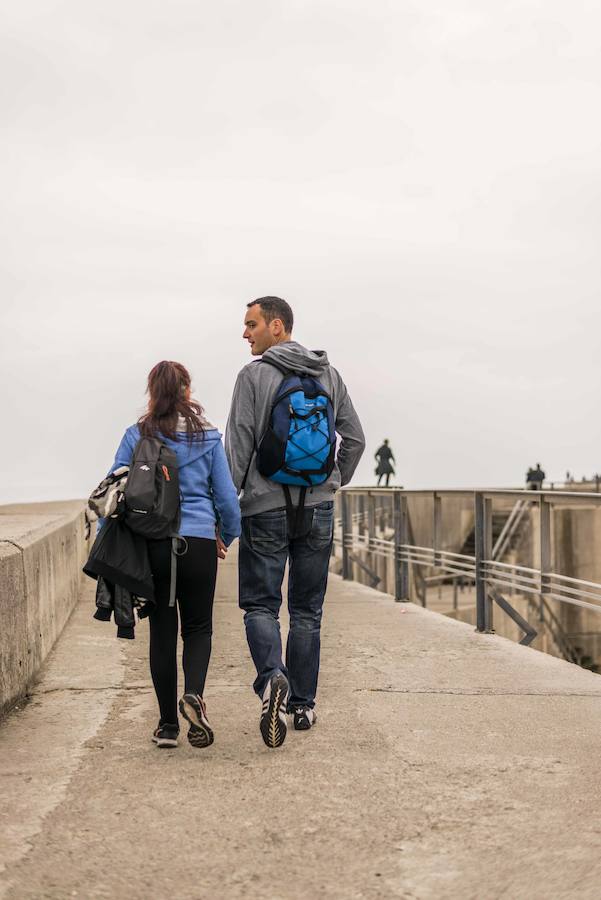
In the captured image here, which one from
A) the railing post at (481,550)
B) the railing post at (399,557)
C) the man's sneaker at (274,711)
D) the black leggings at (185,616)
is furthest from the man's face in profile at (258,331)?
the railing post at (399,557)

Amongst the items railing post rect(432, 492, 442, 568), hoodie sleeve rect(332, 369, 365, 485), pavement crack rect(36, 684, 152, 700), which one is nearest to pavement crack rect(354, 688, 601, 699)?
pavement crack rect(36, 684, 152, 700)

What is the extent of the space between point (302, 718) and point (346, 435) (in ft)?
4.47

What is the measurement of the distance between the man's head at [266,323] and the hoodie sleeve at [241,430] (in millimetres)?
276

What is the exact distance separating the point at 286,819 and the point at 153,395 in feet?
6.20

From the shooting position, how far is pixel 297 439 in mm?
4941

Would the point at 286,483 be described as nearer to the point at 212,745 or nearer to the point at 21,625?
the point at 212,745

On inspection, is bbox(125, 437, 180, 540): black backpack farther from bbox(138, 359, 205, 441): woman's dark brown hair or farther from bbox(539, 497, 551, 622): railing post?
bbox(539, 497, 551, 622): railing post

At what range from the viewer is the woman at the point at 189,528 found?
184 inches

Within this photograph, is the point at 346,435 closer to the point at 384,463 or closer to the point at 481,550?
the point at 481,550

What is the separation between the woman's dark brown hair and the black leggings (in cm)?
47

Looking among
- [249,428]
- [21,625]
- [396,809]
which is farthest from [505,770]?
[21,625]

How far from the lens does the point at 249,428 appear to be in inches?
198

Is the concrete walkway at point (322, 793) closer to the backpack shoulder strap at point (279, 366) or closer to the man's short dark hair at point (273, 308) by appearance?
the backpack shoulder strap at point (279, 366)

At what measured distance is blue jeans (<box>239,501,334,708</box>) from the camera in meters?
4.99
